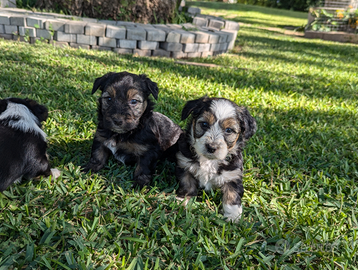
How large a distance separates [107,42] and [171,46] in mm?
1866

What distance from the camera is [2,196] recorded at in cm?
262

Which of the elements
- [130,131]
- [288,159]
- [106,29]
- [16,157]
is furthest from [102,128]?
[106,29]

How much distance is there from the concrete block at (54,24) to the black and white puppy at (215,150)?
618 centimetres

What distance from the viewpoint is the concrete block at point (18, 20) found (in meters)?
7.54

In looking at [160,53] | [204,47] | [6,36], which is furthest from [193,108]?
[6,36]

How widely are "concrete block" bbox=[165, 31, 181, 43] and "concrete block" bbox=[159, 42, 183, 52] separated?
0.09m

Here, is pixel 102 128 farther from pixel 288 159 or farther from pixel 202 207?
pixel 288 159

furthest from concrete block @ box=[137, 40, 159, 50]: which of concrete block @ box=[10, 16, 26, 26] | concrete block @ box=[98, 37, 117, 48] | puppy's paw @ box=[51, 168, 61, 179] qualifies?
puppy's paw @ box=[51, 168, 61, 179]

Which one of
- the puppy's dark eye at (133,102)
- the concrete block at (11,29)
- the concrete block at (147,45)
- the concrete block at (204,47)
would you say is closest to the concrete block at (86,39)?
the concrete block at (147,45)

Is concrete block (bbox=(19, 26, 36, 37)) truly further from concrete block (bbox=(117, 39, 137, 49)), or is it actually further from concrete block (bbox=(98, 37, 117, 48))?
concrete block (bbox=(117, 39, 137, 49))

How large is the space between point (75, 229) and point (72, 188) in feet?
2.10

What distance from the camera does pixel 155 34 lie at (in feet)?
26.6

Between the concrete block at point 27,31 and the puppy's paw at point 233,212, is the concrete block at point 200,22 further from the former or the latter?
the puppy's paw at point 233,212

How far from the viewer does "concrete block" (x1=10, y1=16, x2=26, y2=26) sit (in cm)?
754
